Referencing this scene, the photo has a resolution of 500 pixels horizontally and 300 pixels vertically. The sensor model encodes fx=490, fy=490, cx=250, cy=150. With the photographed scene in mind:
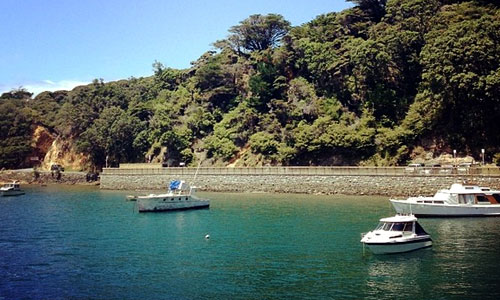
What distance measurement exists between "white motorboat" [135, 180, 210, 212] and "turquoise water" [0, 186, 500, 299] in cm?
326

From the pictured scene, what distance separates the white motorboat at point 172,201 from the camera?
57375 millimetres

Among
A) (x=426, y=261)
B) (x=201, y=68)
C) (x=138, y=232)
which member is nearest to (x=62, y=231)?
(x=138, y=232)

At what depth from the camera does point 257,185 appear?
248 feet

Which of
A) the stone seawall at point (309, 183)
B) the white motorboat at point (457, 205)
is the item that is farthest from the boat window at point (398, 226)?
the stone seawall at point (309, 183)

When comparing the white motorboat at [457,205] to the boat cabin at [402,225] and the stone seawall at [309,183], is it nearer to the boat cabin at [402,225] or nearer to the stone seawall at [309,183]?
the stone seawall at [309,183]

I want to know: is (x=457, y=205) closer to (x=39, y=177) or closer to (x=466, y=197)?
(x=466, y=197)

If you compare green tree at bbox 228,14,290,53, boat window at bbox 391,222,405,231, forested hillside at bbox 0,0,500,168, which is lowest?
boat window at bbox 391,222,405,231

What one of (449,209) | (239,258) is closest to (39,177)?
(239,258)

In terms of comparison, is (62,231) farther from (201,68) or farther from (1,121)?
(1,121)

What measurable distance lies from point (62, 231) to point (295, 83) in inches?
2208

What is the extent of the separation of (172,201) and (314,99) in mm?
37174

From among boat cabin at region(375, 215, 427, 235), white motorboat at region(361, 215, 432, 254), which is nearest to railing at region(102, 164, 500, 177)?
boat cabin at region(375, 215, 427, 235)

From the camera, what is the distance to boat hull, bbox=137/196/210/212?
5722 centimetres

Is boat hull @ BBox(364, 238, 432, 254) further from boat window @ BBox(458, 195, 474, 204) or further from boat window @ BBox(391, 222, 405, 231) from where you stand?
boat window @ BBox(458, 195, 474, 204)
